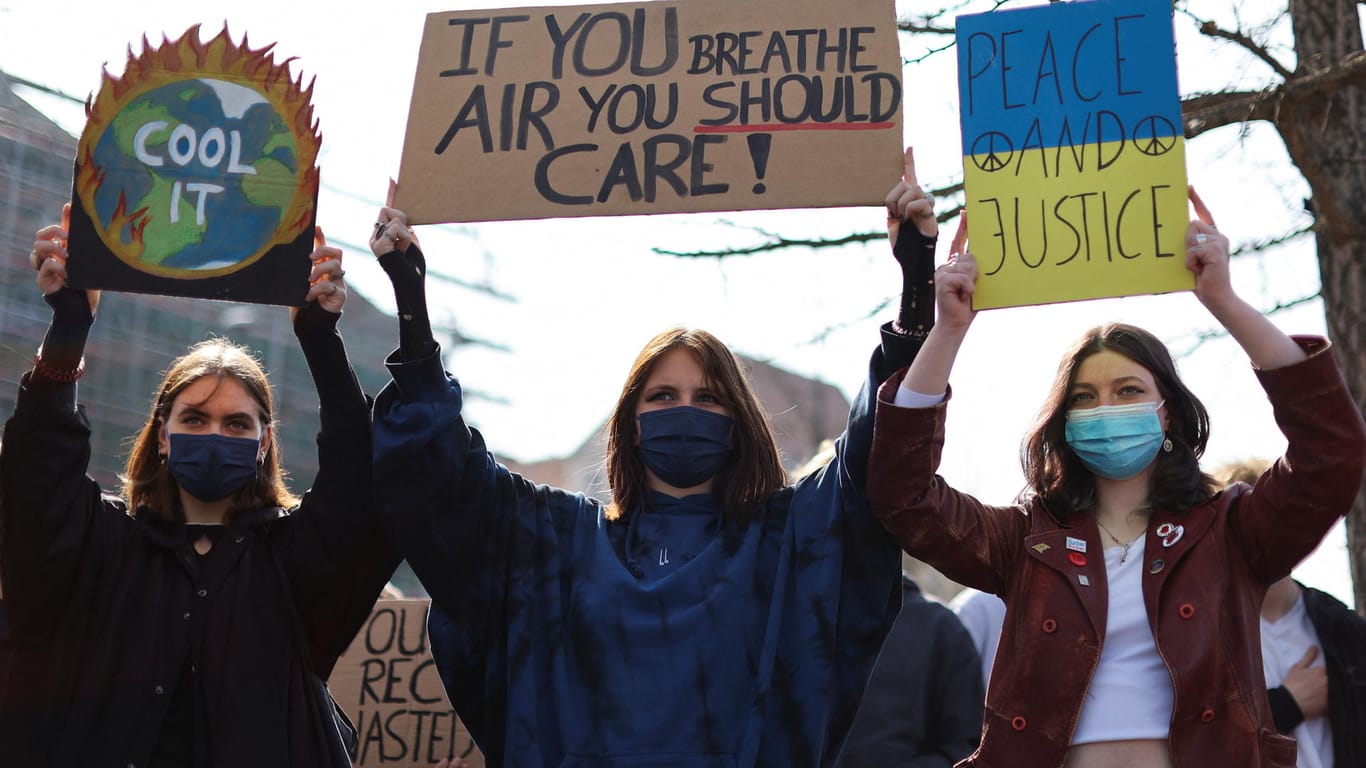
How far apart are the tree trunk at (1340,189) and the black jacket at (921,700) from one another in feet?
5.68

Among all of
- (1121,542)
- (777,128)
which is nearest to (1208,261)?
(1121,542)

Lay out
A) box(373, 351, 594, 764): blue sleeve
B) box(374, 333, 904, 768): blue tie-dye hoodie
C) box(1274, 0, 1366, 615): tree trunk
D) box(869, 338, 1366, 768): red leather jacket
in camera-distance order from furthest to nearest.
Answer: box(1274, 0, 1366, 615): tree trunk < box(373, 351, 594, 764): blue sleeve < box(374, 333, 904, 768): blue tie-dye hoodie < box(869, 338, 1366, 768): red leather jacket

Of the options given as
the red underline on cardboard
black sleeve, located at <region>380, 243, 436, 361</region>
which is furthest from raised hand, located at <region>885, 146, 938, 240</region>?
black sleeve, located at <region>380, 243, 436, 361</region>

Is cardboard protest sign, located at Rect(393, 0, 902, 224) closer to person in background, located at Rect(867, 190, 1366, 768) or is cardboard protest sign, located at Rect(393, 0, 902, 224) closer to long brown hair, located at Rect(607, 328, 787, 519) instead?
long brown hair, located at Rect(607, 328, 787, 519)

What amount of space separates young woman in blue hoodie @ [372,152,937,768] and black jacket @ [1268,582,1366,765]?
118 centimetres

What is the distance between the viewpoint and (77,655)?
372 centimetres

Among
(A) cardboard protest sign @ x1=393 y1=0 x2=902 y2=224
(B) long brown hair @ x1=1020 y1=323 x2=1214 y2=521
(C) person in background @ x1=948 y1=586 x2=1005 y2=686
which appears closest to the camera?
(B) long brown hair @ x1=1020 y1=323 x2=1214 y2=521

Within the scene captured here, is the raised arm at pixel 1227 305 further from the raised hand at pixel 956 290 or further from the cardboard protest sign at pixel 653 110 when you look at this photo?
the cardboard protest sign at pixel 653 110

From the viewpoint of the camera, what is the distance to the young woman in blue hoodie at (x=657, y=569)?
3.49 meters

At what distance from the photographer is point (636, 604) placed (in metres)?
3.57

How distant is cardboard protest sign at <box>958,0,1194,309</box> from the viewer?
3.68m

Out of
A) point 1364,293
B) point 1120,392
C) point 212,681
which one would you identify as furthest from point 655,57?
point 1364,293

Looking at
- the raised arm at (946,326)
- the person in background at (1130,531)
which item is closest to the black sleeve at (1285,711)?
the person in background at (1130,531)

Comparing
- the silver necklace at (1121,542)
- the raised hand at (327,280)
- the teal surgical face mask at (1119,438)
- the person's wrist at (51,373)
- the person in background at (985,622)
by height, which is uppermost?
the raised hand at (327,280)
